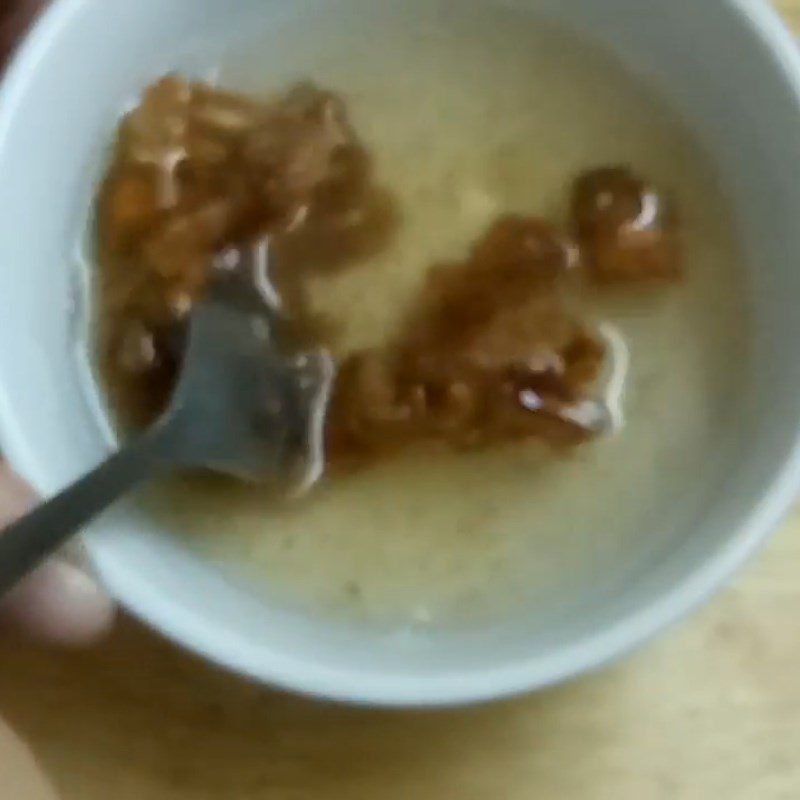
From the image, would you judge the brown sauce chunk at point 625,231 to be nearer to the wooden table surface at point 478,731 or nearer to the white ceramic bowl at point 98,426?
the white ceramic bowl at point 98,426

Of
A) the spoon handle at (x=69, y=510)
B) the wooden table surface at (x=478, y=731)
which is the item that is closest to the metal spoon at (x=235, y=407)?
the spoon handle at (x=69, y=510)

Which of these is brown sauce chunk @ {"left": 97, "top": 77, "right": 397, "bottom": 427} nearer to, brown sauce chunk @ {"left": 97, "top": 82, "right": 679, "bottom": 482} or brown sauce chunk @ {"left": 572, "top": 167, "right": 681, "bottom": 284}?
brown sauce chunk @ {"left": 97, "top": 82, "right": 679, "bottom": 482}

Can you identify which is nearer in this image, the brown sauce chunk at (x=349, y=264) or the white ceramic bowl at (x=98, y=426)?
the white ceramic bowl at (x=98, y=426)

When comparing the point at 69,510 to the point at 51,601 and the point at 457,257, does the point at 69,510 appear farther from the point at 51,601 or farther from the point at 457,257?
the point at 457,257

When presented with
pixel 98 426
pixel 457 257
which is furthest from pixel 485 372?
pixel 98 426

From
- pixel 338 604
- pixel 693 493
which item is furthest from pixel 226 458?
pixel 693 493

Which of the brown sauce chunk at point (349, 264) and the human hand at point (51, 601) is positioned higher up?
the brown sauce chunk at point (349, 264)
